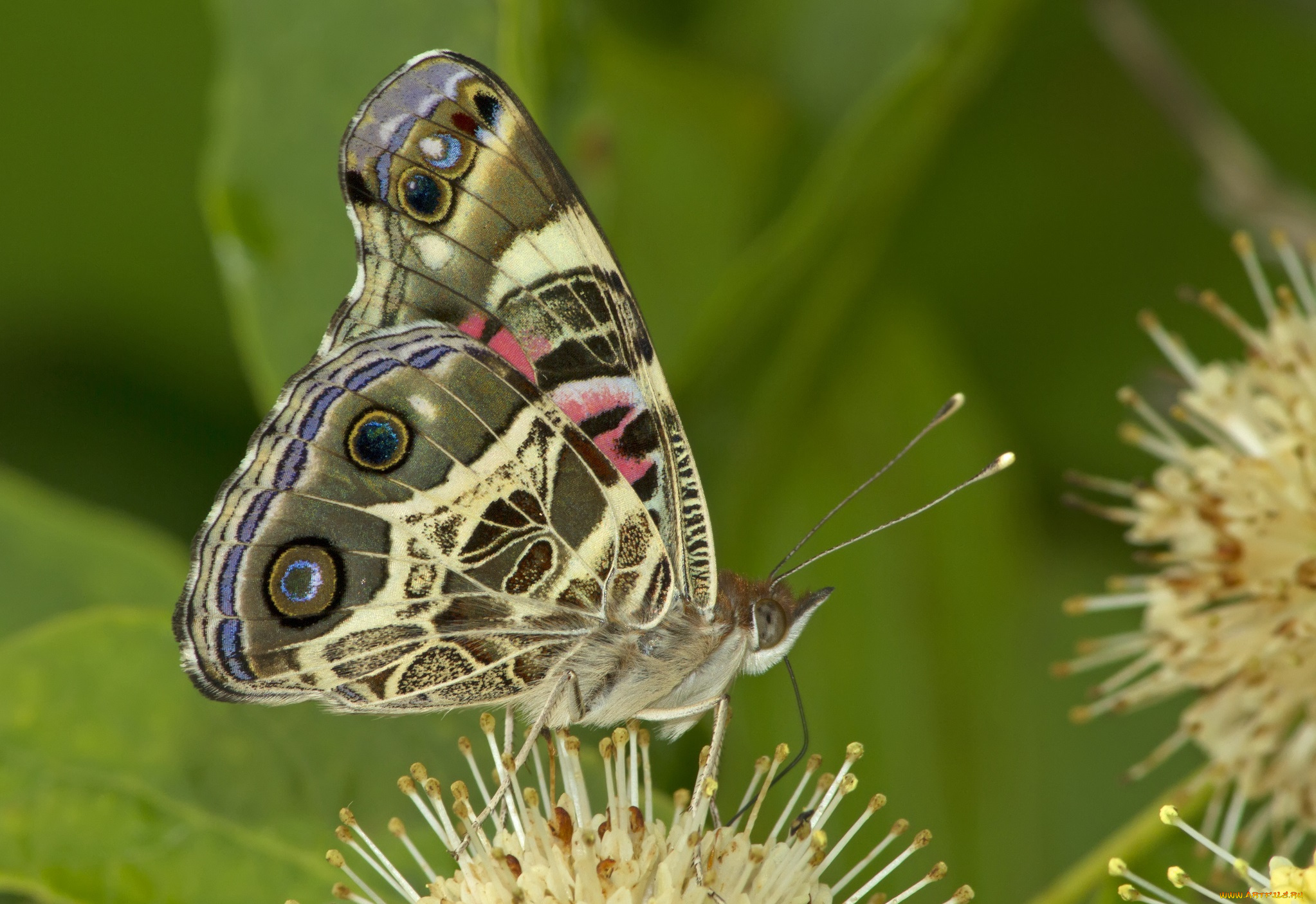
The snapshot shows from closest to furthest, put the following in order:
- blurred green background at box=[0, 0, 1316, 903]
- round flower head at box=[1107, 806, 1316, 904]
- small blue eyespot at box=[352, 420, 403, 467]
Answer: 1. round flower head at box=[1107, 806, 1316, 904]
2. small blue eyespot at box=[352, 420, 403, 467]
3. blurred green background at box=[0, 0, 1316, 903]

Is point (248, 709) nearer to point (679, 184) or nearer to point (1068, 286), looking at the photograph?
point (679, 184)

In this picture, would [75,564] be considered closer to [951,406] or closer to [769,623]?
[769,623]

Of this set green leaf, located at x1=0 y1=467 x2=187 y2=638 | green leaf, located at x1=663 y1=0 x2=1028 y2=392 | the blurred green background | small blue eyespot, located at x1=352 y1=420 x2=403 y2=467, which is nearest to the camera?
small blue eyespot, located at x1=352 y1=420 x2=403 y2=467

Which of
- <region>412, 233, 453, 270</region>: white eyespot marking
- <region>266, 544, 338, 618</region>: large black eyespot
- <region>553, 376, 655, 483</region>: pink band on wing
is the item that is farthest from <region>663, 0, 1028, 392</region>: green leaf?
→ <region>266, 544, 338, 618</region>: large black eyespot

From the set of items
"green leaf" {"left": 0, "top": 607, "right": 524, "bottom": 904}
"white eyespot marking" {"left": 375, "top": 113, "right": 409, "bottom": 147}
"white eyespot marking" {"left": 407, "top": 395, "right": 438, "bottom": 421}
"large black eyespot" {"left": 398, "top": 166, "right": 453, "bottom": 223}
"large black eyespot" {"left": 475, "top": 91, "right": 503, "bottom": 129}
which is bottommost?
"green leaf" {"left": 0, "top": 607, "right": 524, "bottom": 904}

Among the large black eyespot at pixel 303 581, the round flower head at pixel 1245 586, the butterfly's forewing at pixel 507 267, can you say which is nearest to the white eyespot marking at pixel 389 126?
the butterfly's forewing at pixel 507 267

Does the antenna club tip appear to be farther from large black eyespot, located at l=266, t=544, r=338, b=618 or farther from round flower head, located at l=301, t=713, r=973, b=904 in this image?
large black eyespot, located at l=266, t=544, r=338, b=618
